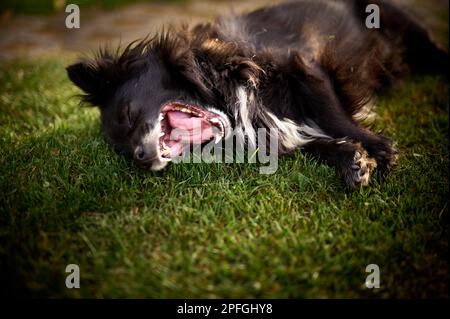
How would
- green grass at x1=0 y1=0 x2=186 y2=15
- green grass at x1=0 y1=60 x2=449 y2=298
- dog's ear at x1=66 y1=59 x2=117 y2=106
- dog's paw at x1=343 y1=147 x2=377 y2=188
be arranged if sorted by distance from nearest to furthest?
green grass at x1=0 y1=60 x2=449 y2=298
dog's paw at x1=343 y1=147 x2=377 y2=188
dog's ear at x1=66 y1=59 x2=117 y2=106
green grass at x1=0 y1=0 x2=186 y2=15

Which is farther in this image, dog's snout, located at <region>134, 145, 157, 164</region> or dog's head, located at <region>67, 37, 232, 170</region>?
dog's head, located at <region>67, 37, 232, 170</region>

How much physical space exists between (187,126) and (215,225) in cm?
88

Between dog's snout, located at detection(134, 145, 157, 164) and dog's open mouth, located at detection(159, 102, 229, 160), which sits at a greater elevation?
dog's open mouth, located at detection(159, 102, 229, 160)

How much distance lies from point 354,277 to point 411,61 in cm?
347

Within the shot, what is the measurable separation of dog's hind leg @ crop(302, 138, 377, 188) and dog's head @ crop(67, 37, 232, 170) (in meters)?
0.69

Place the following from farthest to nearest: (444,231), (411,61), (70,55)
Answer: (70,55) → (411,61) → (444,231)

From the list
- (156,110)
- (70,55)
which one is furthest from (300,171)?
(70,55)

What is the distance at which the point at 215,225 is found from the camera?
96.0 inches

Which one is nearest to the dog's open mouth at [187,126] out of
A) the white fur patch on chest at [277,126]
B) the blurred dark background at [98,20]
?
the white fur patch on chest at [277,126]

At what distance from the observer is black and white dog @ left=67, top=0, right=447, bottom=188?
2.91 m

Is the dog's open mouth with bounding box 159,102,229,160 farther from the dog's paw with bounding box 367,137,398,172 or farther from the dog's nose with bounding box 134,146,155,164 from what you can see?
the dog's paw with bounding box 367,137,398,172

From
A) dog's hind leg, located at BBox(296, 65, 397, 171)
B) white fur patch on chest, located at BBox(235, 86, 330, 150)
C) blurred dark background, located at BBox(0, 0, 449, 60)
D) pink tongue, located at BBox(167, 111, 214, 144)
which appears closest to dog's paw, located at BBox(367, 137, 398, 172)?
dog's hind leg, located at BBox(296, 65, 397, 171)
